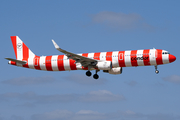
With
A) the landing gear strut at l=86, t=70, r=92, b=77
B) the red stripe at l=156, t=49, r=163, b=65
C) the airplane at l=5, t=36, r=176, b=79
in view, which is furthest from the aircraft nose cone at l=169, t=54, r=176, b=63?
the landing gear strut at l=86, t=70, r=92, b=77

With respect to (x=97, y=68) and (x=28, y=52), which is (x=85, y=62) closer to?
(x=97, y=68)

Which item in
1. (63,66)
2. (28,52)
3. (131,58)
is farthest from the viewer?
(28,52)

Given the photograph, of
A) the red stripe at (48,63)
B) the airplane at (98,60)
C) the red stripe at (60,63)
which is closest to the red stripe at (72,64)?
the airplane at (98,60)

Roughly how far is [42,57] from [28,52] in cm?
383

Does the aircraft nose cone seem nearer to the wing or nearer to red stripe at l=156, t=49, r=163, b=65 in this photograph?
red stripe at l=156, t=49, r=163, b=65

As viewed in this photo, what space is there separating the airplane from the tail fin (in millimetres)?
662

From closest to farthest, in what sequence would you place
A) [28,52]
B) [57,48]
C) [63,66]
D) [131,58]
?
[57,48]
[131,58]
[63,66]
[28,52]

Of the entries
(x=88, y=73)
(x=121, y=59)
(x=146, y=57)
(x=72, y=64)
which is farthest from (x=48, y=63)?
(x=146, y=57)

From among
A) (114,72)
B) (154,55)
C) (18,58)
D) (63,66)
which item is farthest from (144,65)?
(18,58)

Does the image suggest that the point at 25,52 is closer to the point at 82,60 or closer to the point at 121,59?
the point at 82,60

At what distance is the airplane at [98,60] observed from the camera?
2372 inches

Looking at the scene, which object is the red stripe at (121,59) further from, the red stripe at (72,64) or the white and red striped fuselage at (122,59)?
the red stripe at (72,64)

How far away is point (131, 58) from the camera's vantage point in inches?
2387

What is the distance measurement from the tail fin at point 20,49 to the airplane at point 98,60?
662 mm
